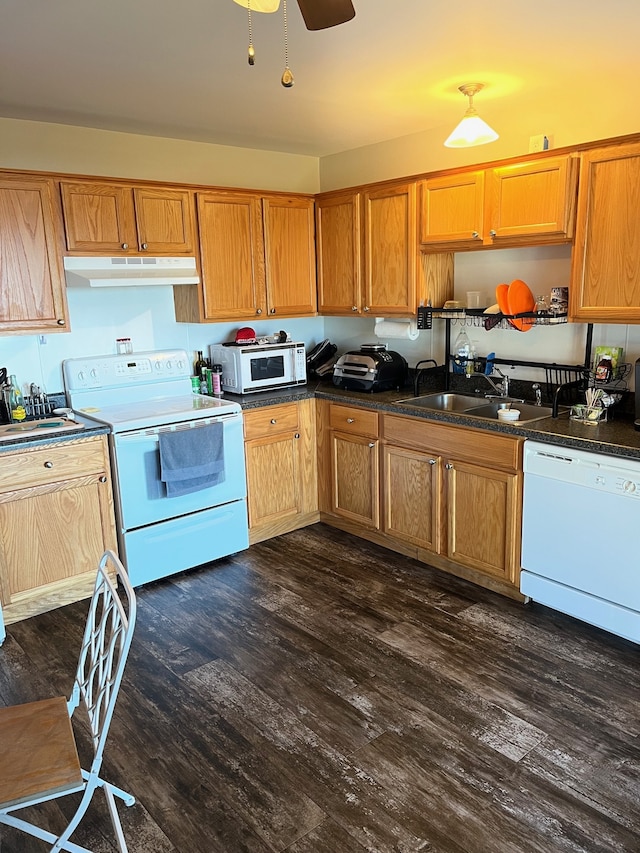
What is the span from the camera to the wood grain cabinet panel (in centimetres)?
334

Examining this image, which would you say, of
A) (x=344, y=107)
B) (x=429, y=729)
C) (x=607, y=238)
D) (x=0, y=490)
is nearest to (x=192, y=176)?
(x=344, y=107)

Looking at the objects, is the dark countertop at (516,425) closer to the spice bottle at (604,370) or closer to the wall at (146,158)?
the spice bottle at (604,370)

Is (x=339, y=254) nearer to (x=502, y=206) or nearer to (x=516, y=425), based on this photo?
(x=502, y=206)

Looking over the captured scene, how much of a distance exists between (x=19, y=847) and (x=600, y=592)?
7.79 ft

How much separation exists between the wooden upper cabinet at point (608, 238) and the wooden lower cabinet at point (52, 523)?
97.9 inches

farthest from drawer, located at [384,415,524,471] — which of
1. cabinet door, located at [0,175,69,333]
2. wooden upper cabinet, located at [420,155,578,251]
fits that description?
cabinet door, located at [0,175,69,333]

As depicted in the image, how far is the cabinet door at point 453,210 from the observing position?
333cm

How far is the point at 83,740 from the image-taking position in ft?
7.61

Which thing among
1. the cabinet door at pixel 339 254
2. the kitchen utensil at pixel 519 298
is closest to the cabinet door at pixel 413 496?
the kitchen utensil at pixel 519 298

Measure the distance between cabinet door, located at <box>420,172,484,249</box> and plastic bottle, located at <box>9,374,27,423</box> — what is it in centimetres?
239

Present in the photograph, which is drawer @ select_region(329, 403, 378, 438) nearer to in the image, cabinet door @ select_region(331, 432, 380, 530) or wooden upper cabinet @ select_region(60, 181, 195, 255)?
cabinet door @ select_region(331, 432, 380, 530)

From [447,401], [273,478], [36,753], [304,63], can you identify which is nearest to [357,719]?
[36,753]

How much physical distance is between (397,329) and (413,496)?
1097mm

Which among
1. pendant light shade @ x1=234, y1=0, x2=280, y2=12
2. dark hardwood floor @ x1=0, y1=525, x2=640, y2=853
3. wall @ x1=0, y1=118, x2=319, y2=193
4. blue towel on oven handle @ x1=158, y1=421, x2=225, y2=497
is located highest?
wall @ x1=0, y1=118, x2=319, y2=193
